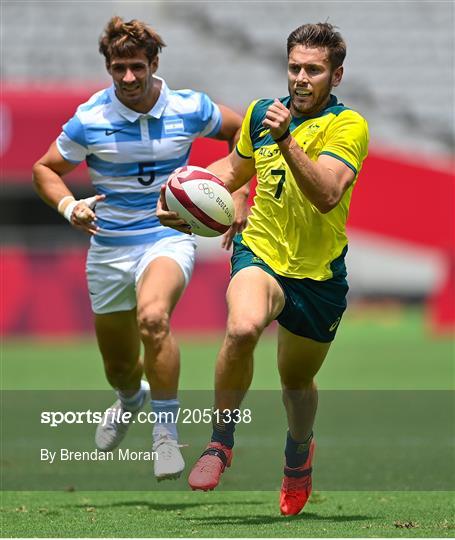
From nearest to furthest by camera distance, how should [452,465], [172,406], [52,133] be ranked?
1. [172,406]
2. [452,465]
3. [52,133]

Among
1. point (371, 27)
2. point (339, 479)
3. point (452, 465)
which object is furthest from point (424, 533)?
point (371, 27)

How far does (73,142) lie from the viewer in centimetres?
755

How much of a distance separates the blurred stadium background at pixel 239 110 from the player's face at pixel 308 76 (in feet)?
42.1

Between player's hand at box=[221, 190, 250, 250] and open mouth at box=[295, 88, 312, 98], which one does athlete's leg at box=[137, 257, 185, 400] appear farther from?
open mouth at box=[295, 88, 312, 98]

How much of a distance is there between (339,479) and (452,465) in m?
0.96

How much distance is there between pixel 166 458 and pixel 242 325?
3.71ft

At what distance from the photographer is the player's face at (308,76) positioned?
6074 millimetres

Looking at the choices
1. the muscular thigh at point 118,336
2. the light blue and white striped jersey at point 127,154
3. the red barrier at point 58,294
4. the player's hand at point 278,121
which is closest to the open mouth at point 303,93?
the player's hand at point 278,121

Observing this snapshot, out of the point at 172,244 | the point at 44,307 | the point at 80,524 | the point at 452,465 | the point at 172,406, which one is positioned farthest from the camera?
the point at 44,307

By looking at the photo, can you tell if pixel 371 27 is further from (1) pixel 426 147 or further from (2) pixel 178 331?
(2) pixel 178 331

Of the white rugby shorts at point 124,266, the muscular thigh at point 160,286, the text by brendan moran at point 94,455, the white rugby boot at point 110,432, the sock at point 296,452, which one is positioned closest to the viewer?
the sock at point 296,452

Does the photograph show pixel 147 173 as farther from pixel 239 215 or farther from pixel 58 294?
pixel 58 294

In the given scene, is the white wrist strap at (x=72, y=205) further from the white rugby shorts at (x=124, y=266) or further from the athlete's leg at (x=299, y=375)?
the athlete's leg at (x=299, y=375)

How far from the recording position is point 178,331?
63.8 feet
